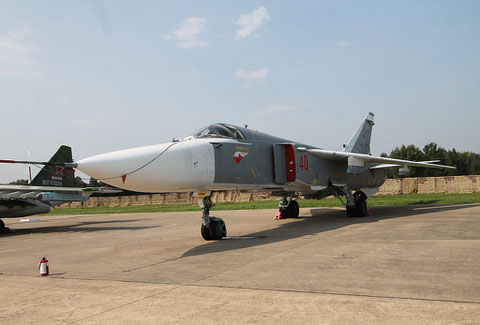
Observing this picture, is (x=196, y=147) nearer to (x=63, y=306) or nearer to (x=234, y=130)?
(x=234, y=130)

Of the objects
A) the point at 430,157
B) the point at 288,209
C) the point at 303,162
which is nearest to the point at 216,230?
the point at 303,162

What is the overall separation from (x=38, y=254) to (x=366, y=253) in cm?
720

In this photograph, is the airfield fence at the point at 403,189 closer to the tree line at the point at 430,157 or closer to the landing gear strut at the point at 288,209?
the landing gear strut at the point at 288,209

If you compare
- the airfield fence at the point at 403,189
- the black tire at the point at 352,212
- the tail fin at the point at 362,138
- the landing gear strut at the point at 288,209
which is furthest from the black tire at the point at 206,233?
the airfield fence at the point at 403,189

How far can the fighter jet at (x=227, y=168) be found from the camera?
752cm

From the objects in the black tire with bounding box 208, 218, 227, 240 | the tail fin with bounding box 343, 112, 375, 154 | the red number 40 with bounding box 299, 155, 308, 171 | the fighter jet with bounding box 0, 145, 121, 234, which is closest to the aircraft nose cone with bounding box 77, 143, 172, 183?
the black tire with bounding box 208, 218, 227, 240

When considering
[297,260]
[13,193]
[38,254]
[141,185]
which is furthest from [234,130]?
[13,193]

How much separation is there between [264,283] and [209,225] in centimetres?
475

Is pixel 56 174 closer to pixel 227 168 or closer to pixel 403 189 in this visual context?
pixel 227 168

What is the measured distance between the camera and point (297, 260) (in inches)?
245

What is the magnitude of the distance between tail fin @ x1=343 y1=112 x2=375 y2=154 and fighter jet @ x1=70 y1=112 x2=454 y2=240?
6.65 ft

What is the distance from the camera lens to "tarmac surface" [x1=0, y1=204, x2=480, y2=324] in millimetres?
3660

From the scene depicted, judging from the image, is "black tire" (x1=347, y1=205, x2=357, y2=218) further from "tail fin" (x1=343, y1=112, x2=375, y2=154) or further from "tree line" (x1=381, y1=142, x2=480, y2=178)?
"tree line" (x1=381, y1=142, x2=480, y2=178)

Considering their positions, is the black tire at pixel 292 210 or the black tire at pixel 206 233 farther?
the black tire at pixel 292 210
